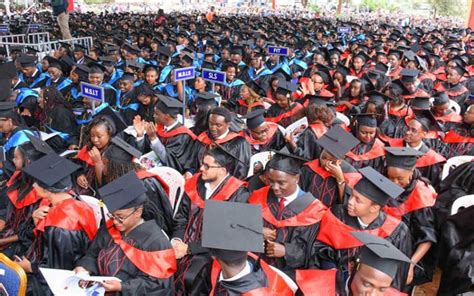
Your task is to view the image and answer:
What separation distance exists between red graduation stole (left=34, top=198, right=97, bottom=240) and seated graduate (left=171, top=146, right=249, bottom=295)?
1.86 ft

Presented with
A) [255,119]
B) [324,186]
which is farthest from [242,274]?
[255,119]

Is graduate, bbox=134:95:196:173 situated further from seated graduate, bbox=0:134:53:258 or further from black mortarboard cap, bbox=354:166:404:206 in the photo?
black mortarboard cap, bbox=354:166:404:206

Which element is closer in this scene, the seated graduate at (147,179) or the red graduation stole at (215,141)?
the seated graduate at (147,179)

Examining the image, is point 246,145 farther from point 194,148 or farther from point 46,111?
point 46,111

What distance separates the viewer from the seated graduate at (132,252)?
2459mm

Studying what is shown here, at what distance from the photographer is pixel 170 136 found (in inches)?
183

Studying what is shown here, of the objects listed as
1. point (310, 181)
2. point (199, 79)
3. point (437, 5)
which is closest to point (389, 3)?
point (437, 5)

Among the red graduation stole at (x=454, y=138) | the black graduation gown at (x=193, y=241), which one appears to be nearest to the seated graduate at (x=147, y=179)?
the black graduation gown at (x=193, y=241)

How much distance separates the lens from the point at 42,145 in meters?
3.40

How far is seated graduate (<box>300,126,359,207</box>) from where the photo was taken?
3.36 m

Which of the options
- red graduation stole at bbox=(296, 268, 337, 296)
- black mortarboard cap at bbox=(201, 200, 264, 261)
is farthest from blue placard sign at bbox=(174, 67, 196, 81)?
red graduation stole at bbox=(296, 268, 337, 296)

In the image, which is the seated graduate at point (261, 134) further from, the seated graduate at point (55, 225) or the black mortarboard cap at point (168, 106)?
the seated graduate at point (55, 225)

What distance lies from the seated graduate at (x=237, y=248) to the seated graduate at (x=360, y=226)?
608mm

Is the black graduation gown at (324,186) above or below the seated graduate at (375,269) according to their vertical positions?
below
